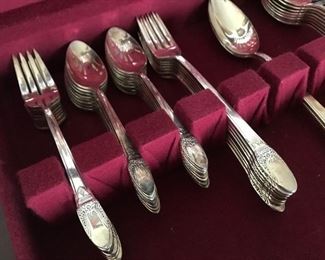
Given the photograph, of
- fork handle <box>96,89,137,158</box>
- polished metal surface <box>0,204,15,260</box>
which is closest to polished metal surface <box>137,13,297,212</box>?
fork handle <box>96,89,137,158</box>

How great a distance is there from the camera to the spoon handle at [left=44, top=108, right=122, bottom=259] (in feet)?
1.50

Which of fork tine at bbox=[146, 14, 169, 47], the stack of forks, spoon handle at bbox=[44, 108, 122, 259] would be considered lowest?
spoon handle at bbox=[44, 108, 122, 259]

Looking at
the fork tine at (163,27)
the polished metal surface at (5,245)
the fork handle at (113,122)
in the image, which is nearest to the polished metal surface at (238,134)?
the fork tine at (163,27)

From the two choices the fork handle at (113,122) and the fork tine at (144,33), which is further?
the fork tine at (144,33)

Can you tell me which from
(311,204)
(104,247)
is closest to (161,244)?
(104,247)

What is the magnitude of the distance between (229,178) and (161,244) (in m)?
0.12

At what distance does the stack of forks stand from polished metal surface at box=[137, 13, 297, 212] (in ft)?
0.60

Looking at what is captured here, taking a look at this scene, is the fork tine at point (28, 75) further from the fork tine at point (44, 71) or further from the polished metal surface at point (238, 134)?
the polished metal surface at point (238, 134)

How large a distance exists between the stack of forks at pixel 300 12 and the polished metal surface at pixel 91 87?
30 cm

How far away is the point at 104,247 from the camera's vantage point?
0.45 meters

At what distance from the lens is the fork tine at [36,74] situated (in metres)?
0.60

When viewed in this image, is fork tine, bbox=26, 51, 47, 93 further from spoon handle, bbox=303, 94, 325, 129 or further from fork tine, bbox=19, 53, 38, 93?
spoon handle, bbox=303, 94, 325, 129

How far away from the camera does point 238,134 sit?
53 centimetres

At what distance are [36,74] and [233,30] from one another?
0.30 m
